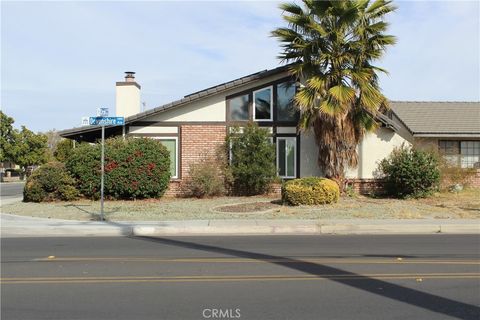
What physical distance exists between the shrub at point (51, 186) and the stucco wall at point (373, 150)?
11403mm

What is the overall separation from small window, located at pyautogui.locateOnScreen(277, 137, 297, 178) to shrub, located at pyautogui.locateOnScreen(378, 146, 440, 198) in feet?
12.8

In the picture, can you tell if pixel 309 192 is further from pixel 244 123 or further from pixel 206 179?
pixel 244 123

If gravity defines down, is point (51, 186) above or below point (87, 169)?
below

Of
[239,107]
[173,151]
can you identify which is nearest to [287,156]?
[239,107]

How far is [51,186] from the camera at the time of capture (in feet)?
62.4

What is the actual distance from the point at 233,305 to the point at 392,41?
14798 mm

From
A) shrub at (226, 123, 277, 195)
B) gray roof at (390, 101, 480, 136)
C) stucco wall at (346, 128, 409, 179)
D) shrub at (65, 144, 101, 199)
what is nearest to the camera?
shrub at (65, 144, 101, 199)

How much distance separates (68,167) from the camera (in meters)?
19.5

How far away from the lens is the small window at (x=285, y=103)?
20.9m

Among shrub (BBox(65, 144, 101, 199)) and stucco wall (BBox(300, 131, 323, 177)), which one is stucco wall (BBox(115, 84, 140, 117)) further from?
stucco wall (BBox(300, 131, 323, 177))

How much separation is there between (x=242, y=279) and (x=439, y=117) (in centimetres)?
2084

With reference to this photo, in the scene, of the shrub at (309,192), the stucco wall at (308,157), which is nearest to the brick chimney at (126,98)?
the stucco wall at (308,157)

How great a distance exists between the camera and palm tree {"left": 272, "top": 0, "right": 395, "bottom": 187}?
Result: 17938 millimetres

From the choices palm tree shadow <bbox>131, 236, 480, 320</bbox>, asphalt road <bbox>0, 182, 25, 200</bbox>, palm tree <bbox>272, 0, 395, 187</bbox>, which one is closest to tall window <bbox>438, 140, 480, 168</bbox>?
palm tree <bbox>272, 0, 395, 187</bbox>
